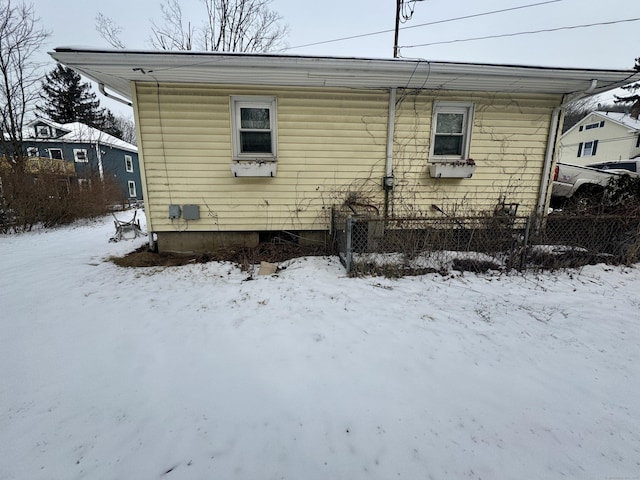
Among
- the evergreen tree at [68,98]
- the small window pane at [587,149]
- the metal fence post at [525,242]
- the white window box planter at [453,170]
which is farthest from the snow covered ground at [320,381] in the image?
the evergreen tree at [68,98]

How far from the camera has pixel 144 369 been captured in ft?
7.14

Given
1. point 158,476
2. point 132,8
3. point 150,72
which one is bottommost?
point 158,476

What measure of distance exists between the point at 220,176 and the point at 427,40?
26.1 ft

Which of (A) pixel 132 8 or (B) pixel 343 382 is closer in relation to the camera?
(B) pixel 343 382

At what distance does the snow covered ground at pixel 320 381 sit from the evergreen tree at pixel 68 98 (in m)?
29.5

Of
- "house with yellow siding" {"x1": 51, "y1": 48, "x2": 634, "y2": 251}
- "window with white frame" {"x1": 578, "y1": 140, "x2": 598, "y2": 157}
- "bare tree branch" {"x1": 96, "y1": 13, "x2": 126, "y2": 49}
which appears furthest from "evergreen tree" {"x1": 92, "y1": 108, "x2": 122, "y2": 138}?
"window with white frame" {"x1": 578, "y1": 140, "x2": 598, "y2": 157}

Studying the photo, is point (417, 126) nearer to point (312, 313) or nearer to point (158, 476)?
point (312, 313)

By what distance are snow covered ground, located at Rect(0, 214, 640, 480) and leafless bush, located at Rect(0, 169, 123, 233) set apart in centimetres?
592

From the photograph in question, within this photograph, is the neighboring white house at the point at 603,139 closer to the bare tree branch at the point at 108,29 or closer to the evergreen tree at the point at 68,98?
the bare tree branch at the point at 108,29

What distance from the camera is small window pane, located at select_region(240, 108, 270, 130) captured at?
487 cm

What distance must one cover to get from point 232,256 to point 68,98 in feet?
102

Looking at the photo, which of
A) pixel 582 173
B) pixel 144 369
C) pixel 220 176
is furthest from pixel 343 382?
pixel 582 173

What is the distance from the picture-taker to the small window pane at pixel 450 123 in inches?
206

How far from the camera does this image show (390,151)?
16.8 feet
